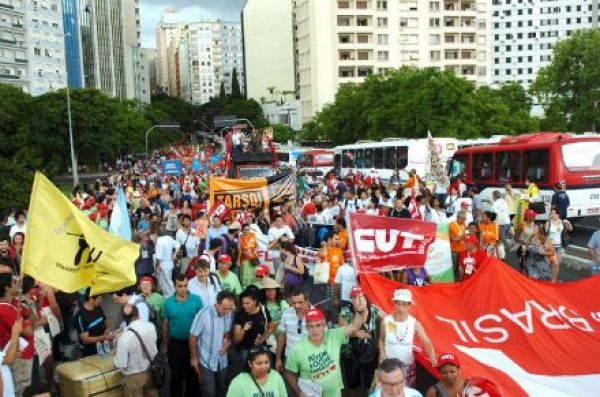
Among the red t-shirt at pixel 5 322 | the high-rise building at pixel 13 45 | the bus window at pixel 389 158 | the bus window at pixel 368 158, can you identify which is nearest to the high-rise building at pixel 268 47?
the high-rise building at pixel 13 45

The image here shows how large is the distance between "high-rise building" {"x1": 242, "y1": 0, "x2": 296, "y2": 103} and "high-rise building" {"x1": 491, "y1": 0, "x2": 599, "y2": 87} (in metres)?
44.6

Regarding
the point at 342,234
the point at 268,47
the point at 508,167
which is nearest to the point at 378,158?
the point at 508,167

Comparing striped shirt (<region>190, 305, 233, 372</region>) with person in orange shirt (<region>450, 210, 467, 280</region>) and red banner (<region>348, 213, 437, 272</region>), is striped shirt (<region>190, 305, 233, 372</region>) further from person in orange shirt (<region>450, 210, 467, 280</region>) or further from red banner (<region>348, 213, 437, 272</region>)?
person in orange shirt (<region>450, 210, 467, 280</region>)

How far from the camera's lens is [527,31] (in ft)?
461

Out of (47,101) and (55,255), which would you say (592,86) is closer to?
(47,101)

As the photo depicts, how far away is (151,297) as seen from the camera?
784cm

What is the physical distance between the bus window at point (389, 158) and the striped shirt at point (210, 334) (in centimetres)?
2779

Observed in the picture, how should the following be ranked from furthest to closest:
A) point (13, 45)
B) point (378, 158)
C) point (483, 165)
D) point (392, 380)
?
point (13, 45), point (378, 158), point (483, 165), point (392, 380)

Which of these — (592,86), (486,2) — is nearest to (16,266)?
(592,86)

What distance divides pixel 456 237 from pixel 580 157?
810 centimetres

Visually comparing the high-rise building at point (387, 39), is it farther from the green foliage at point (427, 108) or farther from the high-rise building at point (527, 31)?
the high-rise building at point (527, 31)

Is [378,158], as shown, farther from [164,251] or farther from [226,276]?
[226,276]

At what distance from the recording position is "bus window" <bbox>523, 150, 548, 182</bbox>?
60.8ft

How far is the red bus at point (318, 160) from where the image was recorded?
47.0 meters
